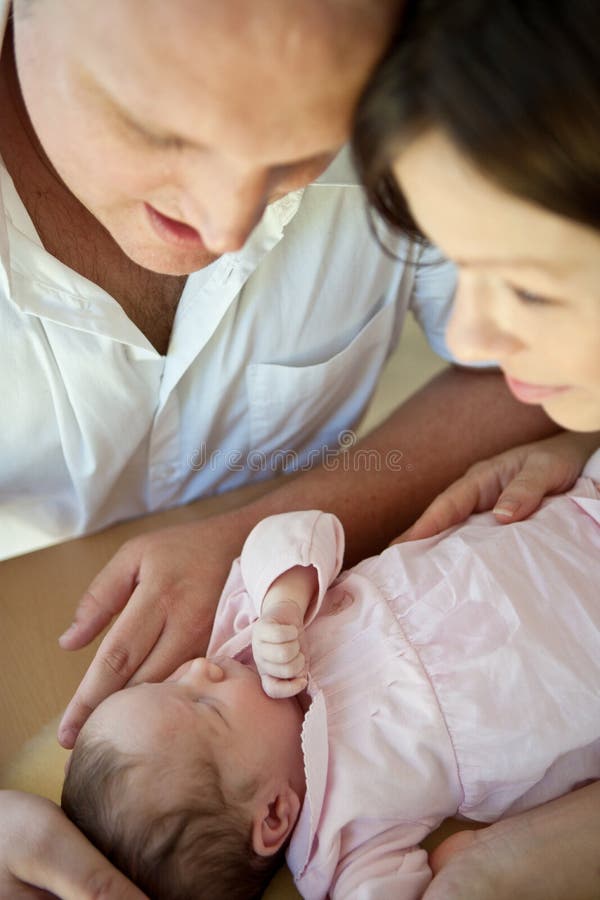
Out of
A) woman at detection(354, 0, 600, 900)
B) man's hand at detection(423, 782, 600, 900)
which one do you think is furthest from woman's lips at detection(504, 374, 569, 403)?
man's hand at detection(423, 782, 600, 900)

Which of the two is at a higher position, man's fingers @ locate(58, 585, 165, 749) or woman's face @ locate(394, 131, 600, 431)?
woman's face @ locate(394, 131, 600, 431)

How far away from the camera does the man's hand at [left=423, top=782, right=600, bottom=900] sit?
2.47ft

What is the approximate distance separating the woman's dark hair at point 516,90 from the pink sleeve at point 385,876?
22.4 inches

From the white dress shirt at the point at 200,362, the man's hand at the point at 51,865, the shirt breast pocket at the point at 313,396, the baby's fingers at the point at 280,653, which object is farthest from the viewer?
the shirt breast pocket at the point at 313,396

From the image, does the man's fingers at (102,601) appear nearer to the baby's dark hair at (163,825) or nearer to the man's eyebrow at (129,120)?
the baby's dark hair at (163,825)

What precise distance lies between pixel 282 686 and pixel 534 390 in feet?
1.25

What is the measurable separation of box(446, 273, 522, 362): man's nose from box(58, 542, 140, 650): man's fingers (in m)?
0.53

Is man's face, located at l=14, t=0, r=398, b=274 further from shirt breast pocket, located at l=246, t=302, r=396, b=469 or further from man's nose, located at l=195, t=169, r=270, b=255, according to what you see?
shirt breast pocket, located at l=246, t=302, r=396, b=469

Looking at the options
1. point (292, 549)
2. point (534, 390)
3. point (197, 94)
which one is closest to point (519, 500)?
point (292, 549)

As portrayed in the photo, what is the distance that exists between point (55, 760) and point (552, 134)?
75 cm

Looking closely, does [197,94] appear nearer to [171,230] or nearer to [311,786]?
[171,230]

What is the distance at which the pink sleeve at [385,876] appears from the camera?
30.6 inches

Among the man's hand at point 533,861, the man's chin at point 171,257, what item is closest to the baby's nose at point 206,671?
the man's hand at point 533,861

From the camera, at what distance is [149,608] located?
956 millimetres
